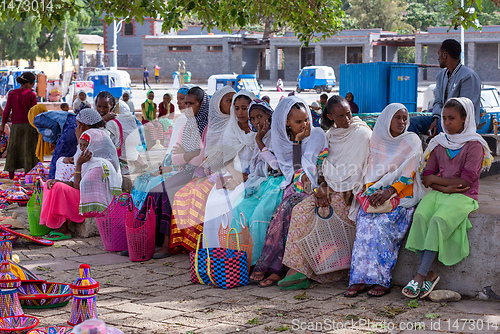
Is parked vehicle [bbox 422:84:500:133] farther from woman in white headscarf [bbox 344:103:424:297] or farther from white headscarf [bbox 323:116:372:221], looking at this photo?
woman in white headscarf [bbox 344:103:424:297]

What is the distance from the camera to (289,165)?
4.87 meters

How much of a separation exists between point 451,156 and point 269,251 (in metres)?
1.55

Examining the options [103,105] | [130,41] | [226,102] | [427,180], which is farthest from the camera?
[130,41]

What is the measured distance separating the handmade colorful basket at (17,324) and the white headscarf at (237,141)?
242 centimetres

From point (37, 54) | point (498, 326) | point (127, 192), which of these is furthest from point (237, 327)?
point (37, 54)

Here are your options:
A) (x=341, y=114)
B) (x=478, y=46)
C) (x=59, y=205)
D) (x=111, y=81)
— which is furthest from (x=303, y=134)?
(x=478, y=46)

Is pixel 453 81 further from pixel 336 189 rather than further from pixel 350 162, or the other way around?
pixel 336 189

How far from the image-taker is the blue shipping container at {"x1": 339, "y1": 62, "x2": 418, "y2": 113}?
1399 cm

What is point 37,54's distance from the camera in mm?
41844

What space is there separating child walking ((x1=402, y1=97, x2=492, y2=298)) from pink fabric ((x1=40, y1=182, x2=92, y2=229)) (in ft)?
11.8

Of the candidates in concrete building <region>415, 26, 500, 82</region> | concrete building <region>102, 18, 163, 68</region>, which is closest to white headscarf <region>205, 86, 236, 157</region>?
concrete building <region>415, 26, 500, 82</region>

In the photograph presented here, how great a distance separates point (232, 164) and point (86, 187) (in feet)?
5.12

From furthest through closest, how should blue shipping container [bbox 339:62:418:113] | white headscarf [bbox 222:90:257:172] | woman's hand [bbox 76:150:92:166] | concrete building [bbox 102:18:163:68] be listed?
concrete building [bbox 102:18:163:68] → blue shipping container [bbox 339:62:418:113] → woman's hand [bbox 76:150:92:166] → white headscarf [bbox 222:90:257:172]

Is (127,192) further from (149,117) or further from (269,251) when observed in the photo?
(149,117)
